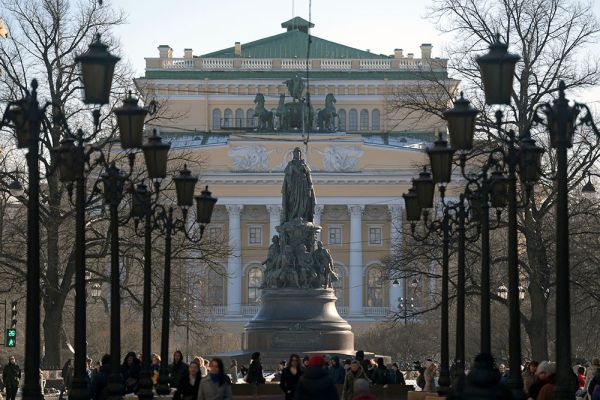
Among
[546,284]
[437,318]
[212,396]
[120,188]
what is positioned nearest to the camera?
[212,396]

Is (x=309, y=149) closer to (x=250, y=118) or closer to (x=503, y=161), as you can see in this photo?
(x=250, y=118)

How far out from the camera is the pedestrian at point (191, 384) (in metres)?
24.0

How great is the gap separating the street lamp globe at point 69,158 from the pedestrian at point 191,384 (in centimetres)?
350

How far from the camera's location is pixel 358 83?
436 feet

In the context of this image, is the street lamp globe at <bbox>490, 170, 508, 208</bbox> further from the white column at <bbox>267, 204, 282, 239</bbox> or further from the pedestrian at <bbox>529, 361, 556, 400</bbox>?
the white column at <bbox>267, 204, 282, 239</bbox>

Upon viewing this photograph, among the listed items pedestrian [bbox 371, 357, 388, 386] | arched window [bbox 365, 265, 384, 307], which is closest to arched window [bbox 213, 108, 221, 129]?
arched window [bbox 365, 265, 384, 307]

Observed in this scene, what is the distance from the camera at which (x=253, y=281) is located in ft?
429

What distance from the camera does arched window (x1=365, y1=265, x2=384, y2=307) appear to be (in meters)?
129

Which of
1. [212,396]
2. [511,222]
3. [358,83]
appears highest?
[358,83]

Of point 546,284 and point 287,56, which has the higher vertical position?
point 287,56

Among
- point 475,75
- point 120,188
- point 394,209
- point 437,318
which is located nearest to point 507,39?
point 475,75

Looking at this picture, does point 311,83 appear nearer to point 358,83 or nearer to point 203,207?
point 358,83

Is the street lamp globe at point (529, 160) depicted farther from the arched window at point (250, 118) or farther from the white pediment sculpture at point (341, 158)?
the arched window at point (250, 118)

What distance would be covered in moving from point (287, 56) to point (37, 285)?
112 metres
